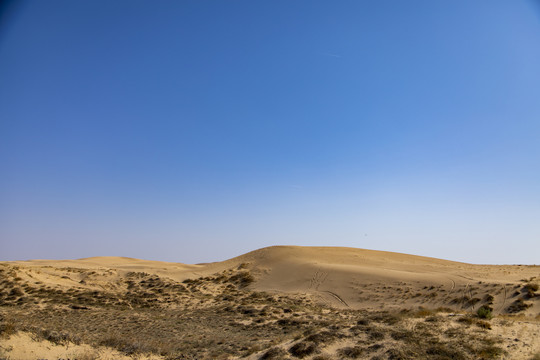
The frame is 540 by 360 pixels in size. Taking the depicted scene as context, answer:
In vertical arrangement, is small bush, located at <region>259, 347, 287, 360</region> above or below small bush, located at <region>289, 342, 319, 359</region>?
below

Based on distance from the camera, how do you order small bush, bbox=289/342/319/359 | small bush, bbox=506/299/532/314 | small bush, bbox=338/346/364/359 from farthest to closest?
small bush, bbox=506/299/532/314 → small bush, bbox=289/342/319/359 → small bush, bbox=338/346/364/359

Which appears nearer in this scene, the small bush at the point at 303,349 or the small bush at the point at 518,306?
the small bush at the point at 303,349

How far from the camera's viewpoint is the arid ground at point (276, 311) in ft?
34.5

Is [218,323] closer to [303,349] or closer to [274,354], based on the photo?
[274,354]

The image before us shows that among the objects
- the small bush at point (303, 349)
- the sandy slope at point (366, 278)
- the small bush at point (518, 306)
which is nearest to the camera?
the small bush at point (303, 349)

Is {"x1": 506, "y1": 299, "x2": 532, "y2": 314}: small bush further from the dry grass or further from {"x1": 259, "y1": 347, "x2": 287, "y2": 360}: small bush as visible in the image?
{"x1": 259, "y1": 347, "x2": 287, "y2": 360}: small bush

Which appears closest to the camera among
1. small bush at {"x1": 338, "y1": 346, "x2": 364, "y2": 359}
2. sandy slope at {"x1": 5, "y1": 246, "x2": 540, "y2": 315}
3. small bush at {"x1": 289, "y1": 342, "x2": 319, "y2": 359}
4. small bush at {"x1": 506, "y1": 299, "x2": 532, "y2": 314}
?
small bush at {"x1": 338, "y1": 346, "x2": 364, "y2": 359}

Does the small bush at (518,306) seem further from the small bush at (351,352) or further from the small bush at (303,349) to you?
the small bush at (303,349)

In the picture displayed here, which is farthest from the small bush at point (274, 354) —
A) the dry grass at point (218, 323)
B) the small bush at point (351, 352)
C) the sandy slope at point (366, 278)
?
the sandy slope at point (366, 278)

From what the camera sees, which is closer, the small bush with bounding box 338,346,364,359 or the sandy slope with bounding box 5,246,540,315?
the small bush with bounding box 338,346,364,359

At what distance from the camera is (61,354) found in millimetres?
10031

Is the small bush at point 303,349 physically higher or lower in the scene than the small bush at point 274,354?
higher

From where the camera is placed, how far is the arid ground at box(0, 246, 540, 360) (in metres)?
10.5

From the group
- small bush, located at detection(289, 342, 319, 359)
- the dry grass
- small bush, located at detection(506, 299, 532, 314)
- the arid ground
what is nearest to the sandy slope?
the arid ground
